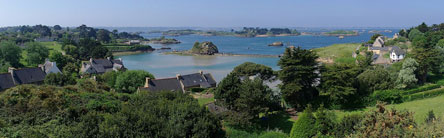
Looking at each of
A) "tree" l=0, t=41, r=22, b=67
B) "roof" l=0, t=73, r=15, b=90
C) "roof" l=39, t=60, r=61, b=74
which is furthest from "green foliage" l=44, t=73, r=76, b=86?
"tree" l=0, t=41, r=22, b=67

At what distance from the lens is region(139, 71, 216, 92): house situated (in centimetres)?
3180

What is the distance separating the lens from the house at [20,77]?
3384 cm

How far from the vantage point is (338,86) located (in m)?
22.5

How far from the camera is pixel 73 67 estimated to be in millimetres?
49500

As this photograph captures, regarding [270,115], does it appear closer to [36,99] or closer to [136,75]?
[36,99]

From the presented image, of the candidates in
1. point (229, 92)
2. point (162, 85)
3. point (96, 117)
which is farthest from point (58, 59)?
point (96, 117)

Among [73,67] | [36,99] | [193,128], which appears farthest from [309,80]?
[73,67]

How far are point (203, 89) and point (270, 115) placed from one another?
47.8 ft

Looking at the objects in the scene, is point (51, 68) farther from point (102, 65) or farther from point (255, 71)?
point (255, 71)

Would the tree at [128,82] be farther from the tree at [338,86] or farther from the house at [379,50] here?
the house at [379,50]

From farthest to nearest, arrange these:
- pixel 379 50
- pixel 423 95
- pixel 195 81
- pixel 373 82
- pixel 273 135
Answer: pixel 379 50
pixel 195 81
pixel 373 82
pixel 423 95
pixel 273 135

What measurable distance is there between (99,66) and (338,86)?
139ft

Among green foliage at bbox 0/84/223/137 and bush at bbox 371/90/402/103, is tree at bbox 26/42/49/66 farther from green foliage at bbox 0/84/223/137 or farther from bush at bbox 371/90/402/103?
bush at bbox 371/90/402/103

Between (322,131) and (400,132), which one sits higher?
(400,132)
